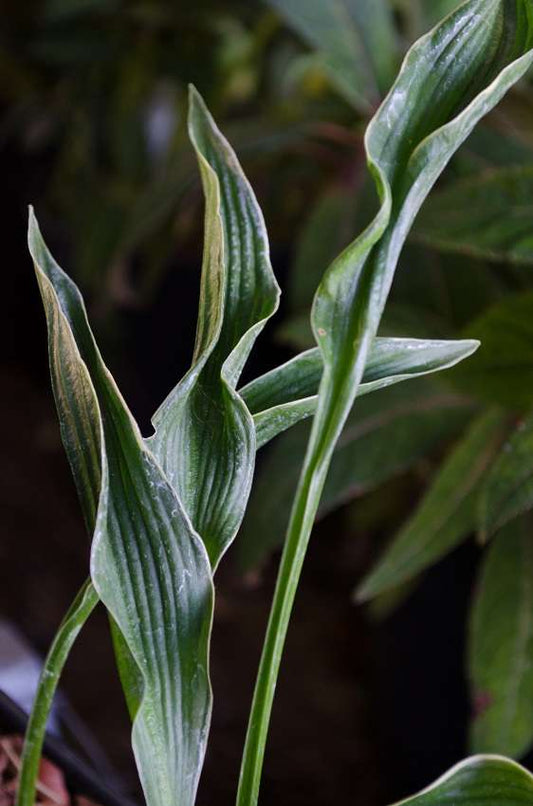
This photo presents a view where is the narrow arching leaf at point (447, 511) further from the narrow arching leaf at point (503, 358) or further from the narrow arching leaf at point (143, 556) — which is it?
the narrow arching leaf at point (143, 556)

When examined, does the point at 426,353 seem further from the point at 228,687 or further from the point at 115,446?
the point at 228,687

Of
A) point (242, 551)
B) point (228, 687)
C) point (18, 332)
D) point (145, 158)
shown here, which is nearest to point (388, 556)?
point (242, 551)

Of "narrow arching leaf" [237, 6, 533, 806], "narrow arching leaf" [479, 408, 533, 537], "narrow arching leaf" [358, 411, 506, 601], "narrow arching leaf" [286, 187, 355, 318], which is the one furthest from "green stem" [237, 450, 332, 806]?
"narrow arching leaf" [286, 187, 355, 318]

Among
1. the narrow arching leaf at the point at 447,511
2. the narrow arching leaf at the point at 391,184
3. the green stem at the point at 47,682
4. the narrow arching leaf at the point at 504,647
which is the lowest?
the narrow arching leaf at the point at 504,647

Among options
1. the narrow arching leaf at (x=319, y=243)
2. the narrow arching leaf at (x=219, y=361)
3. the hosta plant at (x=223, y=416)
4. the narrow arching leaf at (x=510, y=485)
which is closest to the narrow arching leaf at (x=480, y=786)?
the hosta plant at (x=223, y=416)

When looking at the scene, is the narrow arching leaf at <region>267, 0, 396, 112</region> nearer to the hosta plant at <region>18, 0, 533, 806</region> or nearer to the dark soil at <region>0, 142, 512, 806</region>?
the dark soil at <region>0, 142, 512, 806</region>

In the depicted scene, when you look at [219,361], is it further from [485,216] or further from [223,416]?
[485,216]
